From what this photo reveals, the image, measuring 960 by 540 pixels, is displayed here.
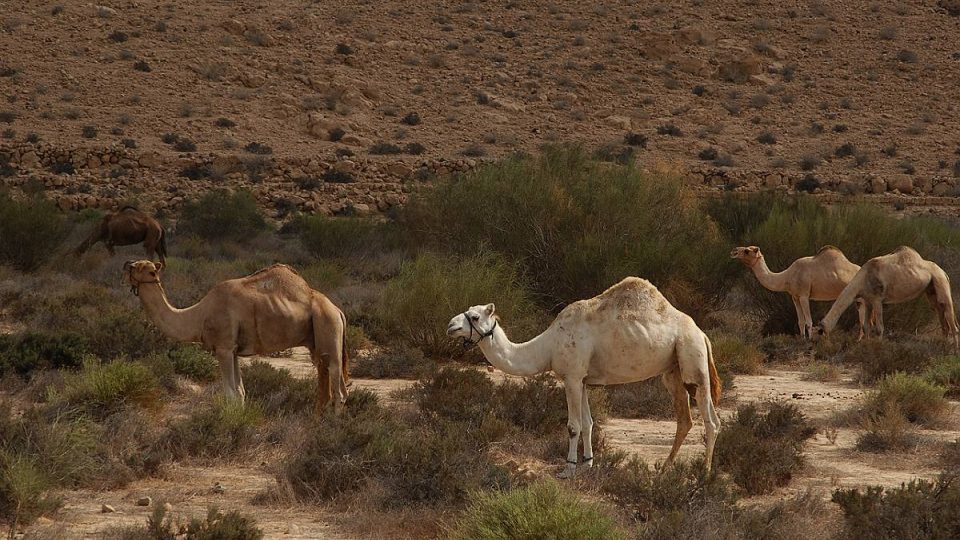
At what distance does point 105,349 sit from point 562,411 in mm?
5918

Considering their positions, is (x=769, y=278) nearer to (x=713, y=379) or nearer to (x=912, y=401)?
(x=912, y=401)

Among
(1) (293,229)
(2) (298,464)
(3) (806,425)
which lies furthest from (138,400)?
(1) (293,229)

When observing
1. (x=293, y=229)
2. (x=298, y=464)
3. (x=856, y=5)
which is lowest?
(x=293, y=229)

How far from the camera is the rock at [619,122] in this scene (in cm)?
4694

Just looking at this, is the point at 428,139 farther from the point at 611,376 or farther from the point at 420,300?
the point at 611,376


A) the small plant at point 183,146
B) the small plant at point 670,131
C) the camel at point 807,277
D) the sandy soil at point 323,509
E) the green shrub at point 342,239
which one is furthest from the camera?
the small plant at point 670,131

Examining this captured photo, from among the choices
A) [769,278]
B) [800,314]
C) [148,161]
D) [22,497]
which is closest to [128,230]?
[148,161]

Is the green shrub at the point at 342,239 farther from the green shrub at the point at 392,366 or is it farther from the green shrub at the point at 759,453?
the green shrub at the point at 759,453

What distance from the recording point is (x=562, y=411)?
35.6 feet

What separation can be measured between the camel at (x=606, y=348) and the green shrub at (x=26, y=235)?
19389mm

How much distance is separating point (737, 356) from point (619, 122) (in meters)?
32.0

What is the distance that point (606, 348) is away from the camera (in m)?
8.85

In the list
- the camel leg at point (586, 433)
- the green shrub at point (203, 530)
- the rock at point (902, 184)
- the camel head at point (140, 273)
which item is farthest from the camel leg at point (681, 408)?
the rock at point (902, 184)

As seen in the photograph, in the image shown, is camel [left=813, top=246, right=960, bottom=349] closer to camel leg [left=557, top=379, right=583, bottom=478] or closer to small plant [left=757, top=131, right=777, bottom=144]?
camel leg [left=557, top=379, right=583, bottom=478]
